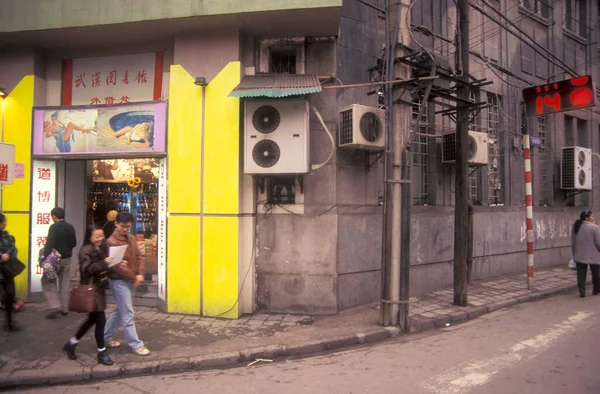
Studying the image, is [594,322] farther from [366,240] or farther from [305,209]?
[305,209]

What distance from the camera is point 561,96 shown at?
372 inches

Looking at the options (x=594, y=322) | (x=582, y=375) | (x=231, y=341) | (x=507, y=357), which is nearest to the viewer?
(x=582, y=375)

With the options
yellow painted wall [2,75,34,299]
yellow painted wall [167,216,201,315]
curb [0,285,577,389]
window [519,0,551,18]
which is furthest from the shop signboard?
window [519,0,551,18]

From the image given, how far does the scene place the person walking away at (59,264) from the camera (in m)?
6.77

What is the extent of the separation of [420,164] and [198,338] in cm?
635

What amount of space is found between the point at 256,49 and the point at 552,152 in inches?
418

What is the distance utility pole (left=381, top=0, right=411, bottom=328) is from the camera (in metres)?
6.32

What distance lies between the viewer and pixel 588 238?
8.78 m

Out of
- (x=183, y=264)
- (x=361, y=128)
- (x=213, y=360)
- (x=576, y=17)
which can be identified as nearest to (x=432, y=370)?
(x=213, y=360)

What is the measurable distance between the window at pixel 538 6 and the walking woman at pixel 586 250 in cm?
730

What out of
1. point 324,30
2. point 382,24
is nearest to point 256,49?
point 324,30

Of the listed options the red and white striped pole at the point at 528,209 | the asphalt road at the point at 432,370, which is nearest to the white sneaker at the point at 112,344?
the asphalt road at the point at 432,370

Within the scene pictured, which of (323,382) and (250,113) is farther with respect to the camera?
(250,113)

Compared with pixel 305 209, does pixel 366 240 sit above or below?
below
